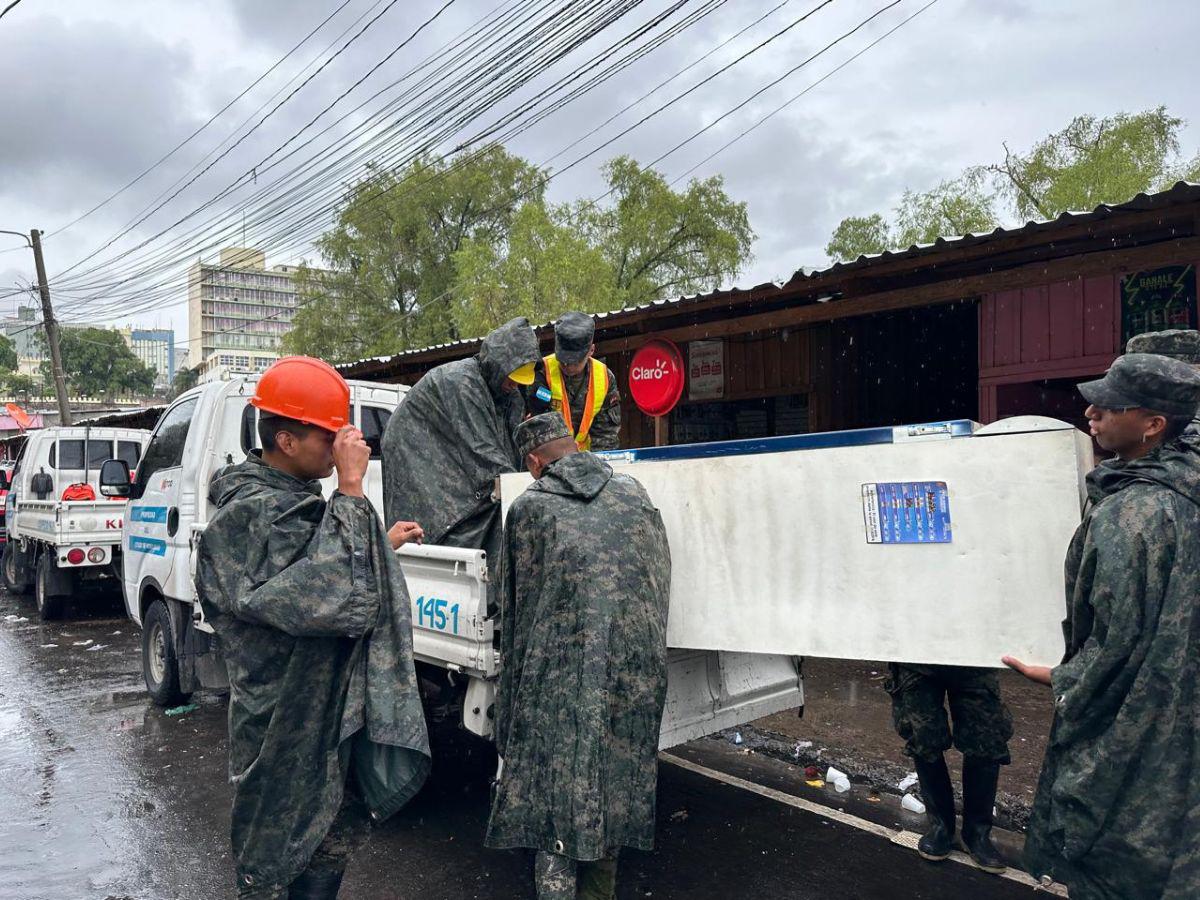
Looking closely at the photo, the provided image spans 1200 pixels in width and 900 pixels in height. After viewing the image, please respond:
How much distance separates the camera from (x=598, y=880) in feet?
8.54

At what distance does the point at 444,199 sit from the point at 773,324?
23536 millimetres

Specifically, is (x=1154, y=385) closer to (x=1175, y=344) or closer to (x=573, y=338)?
(x=1175, y=344)

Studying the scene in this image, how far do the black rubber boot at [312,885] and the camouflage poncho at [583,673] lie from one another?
59cm

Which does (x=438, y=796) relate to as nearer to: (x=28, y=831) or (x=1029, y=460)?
(x=28, y=831)

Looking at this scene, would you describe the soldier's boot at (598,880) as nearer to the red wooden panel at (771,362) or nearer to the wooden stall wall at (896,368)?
the wooden stall wall at (896,368)

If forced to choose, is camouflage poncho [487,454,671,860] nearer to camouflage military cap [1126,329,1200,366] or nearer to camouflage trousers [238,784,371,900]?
camouflage trousers [238,784,371,900]

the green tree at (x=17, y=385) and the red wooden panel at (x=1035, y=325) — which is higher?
the green tree at (x=17, y=385)

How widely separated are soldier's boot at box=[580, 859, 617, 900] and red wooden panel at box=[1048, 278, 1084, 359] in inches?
236

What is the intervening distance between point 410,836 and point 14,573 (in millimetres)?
11407

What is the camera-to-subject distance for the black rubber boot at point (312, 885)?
7.09 ft

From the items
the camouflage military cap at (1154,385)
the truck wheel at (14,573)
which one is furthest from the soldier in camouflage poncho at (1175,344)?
the truck wheel at (14,573)

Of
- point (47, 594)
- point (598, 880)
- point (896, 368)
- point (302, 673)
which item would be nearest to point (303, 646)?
point (302, 673)

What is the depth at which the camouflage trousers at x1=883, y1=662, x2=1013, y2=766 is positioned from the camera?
3293 mm

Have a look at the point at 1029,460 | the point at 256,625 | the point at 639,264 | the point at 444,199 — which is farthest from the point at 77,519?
the point at 444,199
